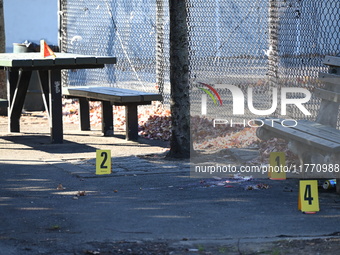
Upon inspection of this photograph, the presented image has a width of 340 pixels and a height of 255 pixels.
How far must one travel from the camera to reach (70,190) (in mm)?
6684

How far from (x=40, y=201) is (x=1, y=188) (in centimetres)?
71

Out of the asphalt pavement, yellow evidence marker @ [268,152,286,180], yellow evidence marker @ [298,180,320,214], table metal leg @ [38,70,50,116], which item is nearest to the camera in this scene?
the asphalt pavement

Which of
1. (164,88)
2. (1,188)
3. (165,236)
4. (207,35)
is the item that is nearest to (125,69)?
(164,88)

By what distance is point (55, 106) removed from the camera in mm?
9891

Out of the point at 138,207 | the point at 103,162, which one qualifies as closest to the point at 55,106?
the point at 103,162

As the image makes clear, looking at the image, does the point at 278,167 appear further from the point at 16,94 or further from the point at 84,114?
the point at 16,94

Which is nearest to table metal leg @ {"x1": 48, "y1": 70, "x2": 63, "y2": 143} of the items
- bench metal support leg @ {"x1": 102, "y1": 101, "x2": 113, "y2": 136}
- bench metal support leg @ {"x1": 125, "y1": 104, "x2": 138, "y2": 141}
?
bench metal support leg @ {"x1": 102, "y1": 101, "x2": 113, "y2": 136}

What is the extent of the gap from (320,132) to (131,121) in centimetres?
397

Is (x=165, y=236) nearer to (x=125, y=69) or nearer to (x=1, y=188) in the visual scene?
(x=1, y=188)

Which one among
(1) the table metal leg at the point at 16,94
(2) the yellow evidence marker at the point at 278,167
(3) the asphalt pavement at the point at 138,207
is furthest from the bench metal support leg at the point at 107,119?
(2) the yellow evidence marker at the point at 278,167

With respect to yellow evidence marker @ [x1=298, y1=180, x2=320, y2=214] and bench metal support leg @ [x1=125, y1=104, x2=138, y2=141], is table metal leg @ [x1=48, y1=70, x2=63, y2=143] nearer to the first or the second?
bench metal support leg @ [x1=125, y1=104, x2=138, y2=141]

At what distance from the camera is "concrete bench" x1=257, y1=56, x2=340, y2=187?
6.10 meters

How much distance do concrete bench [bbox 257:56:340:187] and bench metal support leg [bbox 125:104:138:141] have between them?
3106mm

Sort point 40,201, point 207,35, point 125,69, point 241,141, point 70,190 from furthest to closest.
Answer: point 125,69 < point 207,35 < point 241,141 < point 70,190 < point 40,201
